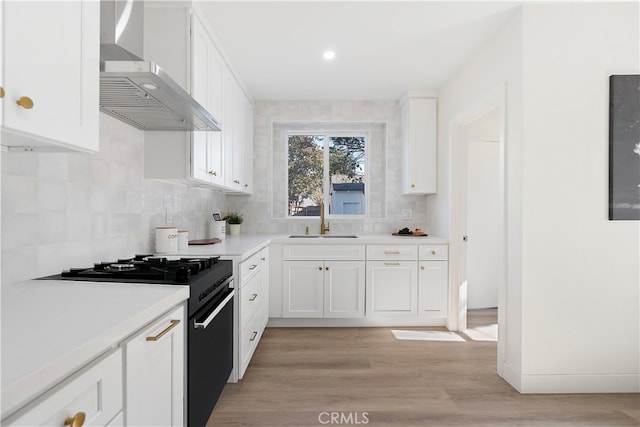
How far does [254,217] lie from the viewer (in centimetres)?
405

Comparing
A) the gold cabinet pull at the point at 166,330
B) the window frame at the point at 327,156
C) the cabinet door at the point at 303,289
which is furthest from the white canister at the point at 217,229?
the gold cabinet pull at the point at 166,330

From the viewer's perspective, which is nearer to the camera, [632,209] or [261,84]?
[632,209]

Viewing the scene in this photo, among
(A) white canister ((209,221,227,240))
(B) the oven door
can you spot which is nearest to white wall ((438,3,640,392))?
(B) the oven door

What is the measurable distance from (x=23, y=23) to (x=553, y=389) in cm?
310

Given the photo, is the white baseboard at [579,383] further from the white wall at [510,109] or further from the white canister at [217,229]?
the white canister at [217,229]

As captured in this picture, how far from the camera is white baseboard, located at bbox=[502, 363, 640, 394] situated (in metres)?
2.19

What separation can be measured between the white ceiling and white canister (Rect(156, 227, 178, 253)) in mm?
1481

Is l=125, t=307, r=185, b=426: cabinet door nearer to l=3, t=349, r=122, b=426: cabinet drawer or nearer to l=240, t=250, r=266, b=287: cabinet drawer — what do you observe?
l=3, t=349, r=122, b=426: cabinet drawer

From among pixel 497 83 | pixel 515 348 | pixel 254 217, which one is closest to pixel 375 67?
pixel 497 83

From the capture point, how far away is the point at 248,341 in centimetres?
244

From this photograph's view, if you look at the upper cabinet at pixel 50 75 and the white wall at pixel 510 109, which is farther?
the white wall at pixel 510 109

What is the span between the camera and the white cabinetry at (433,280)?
339cm

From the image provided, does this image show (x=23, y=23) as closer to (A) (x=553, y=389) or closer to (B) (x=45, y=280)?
(B) (x=45, y=280)

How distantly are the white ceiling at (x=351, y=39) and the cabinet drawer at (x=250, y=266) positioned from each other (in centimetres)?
167
